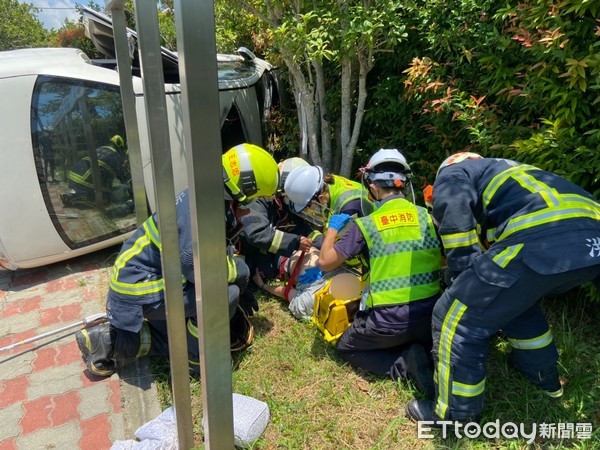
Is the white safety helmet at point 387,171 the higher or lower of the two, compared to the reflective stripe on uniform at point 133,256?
higher

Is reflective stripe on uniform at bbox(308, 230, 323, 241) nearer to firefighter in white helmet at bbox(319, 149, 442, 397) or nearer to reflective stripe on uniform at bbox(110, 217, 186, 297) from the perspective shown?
firefighter in white helmet at bbox(319, 149, 442, 397)

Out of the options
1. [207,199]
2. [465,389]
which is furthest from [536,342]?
[207,199]

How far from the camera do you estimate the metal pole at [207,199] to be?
47.6 inches

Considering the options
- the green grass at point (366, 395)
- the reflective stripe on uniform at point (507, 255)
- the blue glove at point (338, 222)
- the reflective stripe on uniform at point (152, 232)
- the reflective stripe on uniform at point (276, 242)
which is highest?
the reflective stripe on uniform at point (507, 255)

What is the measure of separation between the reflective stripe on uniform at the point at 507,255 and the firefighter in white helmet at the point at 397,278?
1.84ft

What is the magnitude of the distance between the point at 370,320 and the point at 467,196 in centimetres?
97

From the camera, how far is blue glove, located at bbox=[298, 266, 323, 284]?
371cm

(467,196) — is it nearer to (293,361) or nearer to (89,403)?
(293,361)

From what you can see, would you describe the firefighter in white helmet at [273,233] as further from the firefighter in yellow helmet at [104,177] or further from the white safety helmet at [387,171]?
the firefighter in yellow helmet at [104,177]

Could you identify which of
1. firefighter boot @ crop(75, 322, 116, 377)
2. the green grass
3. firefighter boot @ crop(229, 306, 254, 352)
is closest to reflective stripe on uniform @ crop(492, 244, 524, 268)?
the green grass

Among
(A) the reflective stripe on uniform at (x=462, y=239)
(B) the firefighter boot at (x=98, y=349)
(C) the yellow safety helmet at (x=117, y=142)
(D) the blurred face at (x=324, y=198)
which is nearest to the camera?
(A) the reflective stripe on uniform at (x=462, y=239)

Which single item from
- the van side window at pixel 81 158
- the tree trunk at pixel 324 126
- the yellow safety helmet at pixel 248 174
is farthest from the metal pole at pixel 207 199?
the tree trunk at pixel 324 126

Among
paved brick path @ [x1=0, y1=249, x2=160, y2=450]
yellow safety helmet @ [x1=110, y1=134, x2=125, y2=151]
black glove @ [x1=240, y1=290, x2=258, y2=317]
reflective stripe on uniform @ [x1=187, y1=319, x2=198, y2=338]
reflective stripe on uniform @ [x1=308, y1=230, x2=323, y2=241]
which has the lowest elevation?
paved brick path @ [x1=0, y1=249, x2=160, y2=450]

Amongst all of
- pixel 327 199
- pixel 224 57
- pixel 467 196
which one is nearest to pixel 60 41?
pixel 224 57
